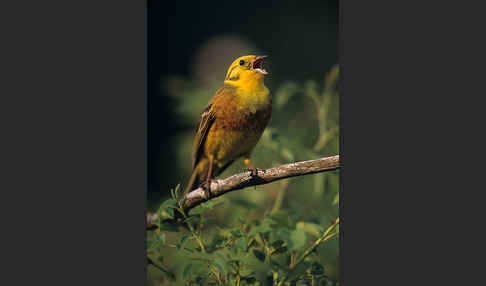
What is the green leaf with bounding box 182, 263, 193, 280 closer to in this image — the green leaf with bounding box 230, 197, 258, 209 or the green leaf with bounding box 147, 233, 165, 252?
the green leaf with bounding box 147, 233, 165, 252

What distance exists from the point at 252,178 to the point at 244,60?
2.43ft

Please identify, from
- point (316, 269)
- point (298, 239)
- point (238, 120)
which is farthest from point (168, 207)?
point (316, 269)

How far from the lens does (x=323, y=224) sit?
3.26 meters

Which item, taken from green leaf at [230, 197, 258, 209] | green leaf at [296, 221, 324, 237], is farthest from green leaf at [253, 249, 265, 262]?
green leaf at [230, 197, 258, 209]

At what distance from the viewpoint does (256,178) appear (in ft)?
11.0

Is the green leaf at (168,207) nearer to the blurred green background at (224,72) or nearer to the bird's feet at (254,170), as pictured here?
the blurred green background at (224,72)

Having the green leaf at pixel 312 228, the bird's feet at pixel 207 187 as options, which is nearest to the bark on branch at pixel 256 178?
the bird's feet at pixel 207 187

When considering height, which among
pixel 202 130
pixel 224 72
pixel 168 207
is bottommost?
pixel 168 207

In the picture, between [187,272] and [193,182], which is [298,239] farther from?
[193,182]

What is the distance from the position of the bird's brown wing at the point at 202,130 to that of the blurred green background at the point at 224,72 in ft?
0.12

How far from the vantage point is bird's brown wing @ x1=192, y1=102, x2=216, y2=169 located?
3438 millimetres

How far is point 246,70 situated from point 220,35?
0.27m

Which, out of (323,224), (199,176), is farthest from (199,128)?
(323,224)

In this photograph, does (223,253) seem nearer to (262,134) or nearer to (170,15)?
(262,134)
